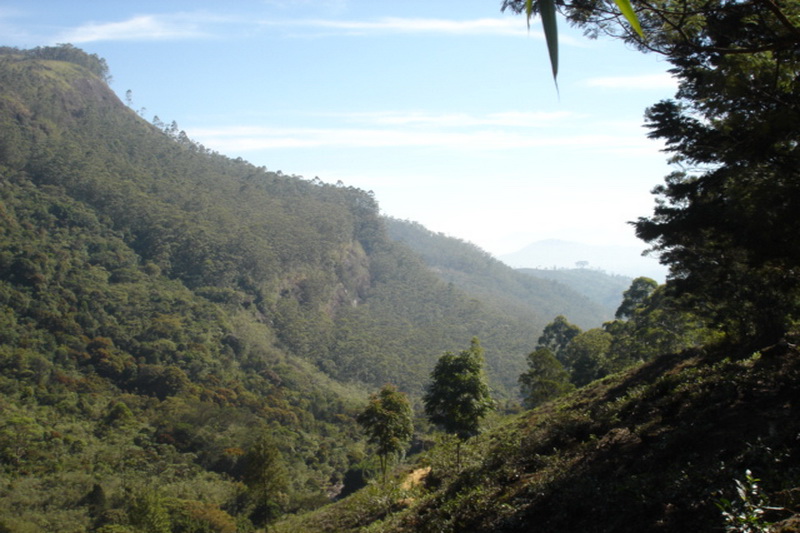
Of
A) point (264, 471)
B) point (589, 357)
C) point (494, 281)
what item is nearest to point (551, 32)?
point (264, 471)

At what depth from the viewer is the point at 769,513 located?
3500mm

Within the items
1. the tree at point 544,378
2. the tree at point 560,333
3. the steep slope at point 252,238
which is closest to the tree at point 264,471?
the tree at point 544,378

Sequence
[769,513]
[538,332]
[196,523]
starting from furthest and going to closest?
[538,332] < [196,523] < [769,513]

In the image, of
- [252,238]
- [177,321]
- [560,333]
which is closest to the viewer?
[560,333]

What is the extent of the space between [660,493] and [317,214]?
324 feet

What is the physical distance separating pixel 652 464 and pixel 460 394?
13354mm

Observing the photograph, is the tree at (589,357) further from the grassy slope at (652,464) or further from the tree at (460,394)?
the grassy slope at (652,464)

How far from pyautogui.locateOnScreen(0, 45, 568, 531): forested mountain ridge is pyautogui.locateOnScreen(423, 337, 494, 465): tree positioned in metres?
8.74

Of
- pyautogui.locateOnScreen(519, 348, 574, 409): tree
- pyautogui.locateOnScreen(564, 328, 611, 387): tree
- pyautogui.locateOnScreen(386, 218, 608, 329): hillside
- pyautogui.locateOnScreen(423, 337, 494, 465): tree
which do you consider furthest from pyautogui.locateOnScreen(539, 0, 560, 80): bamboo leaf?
pyautogui.locateOnScreen(386, 218, 608, 329): hillside

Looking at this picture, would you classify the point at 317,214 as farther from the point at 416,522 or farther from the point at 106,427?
the point at 416,522

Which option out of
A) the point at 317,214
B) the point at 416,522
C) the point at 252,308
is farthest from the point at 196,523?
the point at 317,214

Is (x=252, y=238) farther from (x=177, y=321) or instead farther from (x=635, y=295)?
(x=635, y=295)

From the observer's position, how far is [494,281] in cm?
15300

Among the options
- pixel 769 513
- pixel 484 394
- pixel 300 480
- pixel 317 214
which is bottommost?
pixel 300 480
